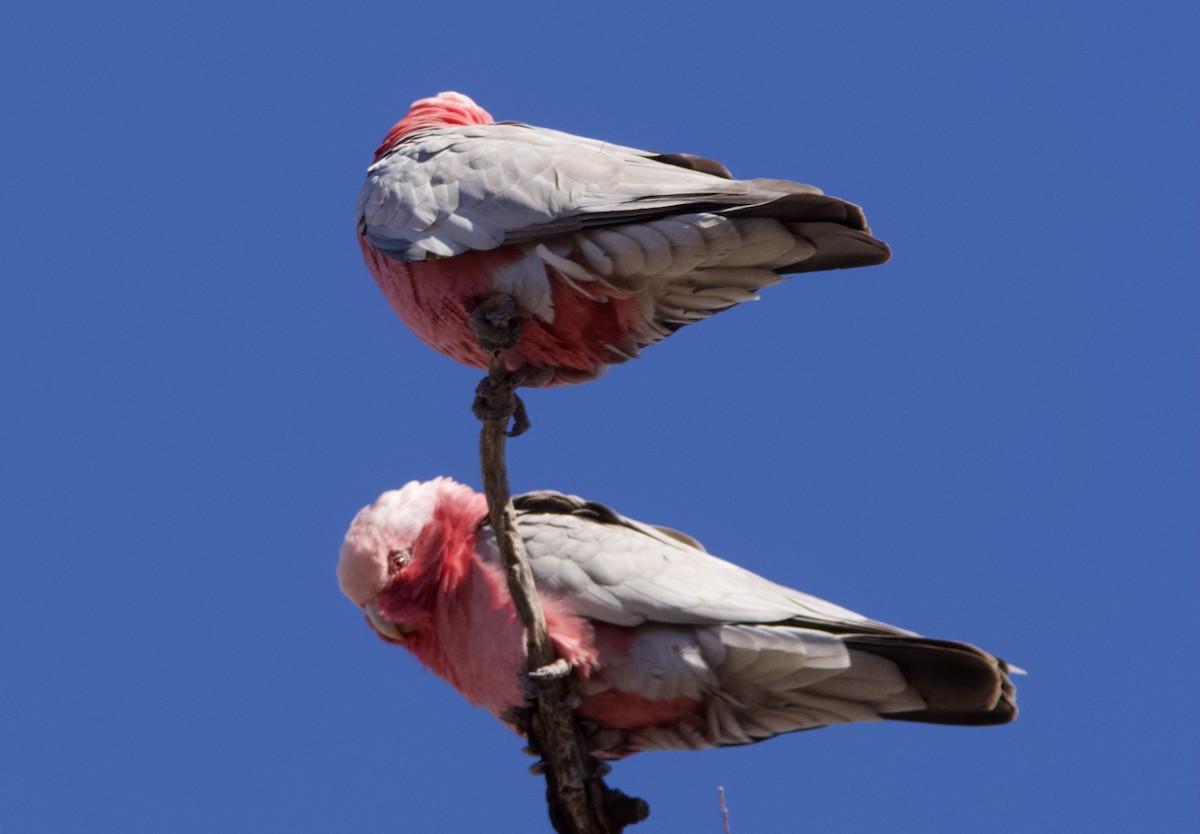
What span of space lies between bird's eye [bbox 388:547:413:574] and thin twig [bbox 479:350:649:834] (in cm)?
48

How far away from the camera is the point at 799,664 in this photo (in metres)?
5.54

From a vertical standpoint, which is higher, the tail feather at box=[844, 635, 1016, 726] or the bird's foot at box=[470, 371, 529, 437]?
the bird's foot at box=[470, 371, 529, 437]

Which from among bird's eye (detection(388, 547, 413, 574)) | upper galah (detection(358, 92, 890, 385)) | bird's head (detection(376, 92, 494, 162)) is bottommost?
bird's eye (detection(388, 547, 413, 574))

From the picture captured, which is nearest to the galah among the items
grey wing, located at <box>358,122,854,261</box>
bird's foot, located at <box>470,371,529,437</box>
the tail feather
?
the tail feather

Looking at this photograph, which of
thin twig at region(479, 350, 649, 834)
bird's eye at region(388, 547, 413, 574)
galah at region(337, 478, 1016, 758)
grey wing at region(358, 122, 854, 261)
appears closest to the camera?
grey wing at region(358, 122, 854, 261)

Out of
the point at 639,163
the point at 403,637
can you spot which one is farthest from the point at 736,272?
the point at 403,637

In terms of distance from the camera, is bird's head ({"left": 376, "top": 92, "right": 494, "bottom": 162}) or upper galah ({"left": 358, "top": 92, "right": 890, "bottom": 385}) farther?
bird's head ({"left": 376, "top": 92, "right": 494, "bottom": 162})

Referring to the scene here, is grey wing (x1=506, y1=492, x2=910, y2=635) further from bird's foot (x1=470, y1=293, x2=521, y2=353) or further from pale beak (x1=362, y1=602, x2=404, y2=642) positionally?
bird's foot (x1=470, y1=293, x2=521, y2=353)

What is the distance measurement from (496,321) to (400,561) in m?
1.22

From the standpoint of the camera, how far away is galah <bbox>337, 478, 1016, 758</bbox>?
18.1 feet

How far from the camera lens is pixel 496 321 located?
17.3ft

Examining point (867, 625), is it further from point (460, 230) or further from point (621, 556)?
point (460, 230)

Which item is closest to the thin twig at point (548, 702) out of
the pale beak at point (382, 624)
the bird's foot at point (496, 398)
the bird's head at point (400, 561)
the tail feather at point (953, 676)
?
the bird's foot at point (496, 398)

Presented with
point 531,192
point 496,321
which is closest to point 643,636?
point 496,321
